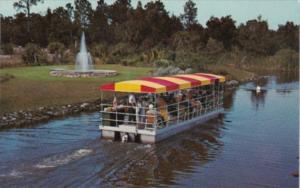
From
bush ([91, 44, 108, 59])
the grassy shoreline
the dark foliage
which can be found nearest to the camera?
the grassy shoreline

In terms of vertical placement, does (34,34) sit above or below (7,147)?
above

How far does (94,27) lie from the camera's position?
9606 centimetres

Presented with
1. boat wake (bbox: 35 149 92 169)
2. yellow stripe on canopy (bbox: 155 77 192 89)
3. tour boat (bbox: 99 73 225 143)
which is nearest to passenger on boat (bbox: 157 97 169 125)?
tour boat (bbox: 99 73 225 143)

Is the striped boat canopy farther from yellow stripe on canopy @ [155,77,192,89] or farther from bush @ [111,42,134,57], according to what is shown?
bush @ [111,42,134,57]

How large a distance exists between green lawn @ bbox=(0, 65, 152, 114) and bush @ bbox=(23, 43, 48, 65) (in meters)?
16.6

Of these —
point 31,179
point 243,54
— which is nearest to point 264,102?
point 31,179

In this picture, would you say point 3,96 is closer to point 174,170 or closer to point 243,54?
point 174,170

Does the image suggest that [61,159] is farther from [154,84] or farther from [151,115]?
[154,84]

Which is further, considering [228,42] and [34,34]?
[228,42]

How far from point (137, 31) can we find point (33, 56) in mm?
31496

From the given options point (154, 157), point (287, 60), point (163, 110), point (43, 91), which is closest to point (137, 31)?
point (287, 60)

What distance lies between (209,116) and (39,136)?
10.8 m

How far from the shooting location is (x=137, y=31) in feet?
287

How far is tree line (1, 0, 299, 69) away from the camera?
3194 inches
